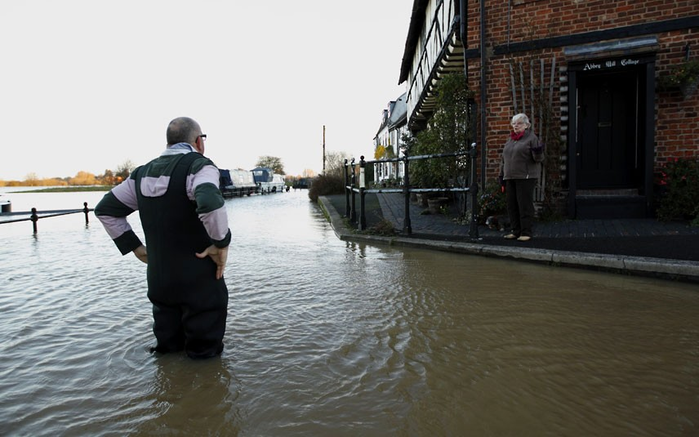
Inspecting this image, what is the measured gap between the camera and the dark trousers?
6.46 metres

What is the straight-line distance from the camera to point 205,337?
2.62 m

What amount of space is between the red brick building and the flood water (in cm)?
384

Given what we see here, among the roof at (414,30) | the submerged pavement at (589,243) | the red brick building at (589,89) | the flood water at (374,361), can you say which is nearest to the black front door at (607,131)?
the red brick building at (589,89)

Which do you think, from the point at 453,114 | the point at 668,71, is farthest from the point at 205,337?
the point at 668,71

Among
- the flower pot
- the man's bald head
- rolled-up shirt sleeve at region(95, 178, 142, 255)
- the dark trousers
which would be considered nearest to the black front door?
the dark trousers

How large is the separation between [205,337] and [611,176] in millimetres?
8072

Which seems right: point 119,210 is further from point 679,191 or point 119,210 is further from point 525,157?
point 679,191

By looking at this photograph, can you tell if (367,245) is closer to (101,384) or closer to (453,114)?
(453,114)

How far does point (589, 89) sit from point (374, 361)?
767 centimetres

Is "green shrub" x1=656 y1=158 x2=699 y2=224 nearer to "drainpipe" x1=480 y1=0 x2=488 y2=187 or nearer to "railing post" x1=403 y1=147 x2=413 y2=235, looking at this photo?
"drainpipe" x1=480 y1=0 x2=488 y2=187

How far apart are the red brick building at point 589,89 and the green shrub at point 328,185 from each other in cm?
1428

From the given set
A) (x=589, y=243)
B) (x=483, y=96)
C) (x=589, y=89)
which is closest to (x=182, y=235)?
(x=589, y=243)

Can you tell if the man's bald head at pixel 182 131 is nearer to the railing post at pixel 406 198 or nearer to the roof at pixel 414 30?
the railing post at pixel 406 198

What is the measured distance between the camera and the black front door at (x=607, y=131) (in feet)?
27.1
